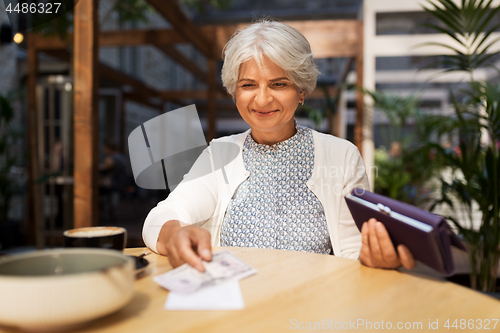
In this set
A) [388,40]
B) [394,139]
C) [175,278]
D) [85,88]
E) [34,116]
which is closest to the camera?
[175,278]

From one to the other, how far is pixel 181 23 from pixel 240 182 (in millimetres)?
2808

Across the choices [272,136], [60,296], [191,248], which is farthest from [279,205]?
[60,296]

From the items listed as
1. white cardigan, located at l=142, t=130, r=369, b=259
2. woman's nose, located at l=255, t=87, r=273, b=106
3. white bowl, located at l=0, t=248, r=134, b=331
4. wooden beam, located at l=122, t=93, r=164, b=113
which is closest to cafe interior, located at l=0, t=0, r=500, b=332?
white bowl, located at l=0, t=248, r=134, b=331

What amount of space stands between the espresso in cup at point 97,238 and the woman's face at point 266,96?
68 cm

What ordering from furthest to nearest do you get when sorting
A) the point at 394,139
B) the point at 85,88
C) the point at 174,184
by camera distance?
the point at 394,139 < the point at 85,88 < the point at 174,184

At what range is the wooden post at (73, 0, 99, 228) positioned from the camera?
2.32 m

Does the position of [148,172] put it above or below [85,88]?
below

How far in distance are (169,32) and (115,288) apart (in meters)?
4.30

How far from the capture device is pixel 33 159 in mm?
4258

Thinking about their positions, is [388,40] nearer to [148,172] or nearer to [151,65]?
[148,172]

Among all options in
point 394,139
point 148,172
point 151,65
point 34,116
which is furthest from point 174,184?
point 151,65

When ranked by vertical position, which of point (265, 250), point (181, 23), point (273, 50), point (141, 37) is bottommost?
point (265, 250)

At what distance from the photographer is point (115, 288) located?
1.64 ft

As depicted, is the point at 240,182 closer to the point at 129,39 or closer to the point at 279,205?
the point at 279,205
